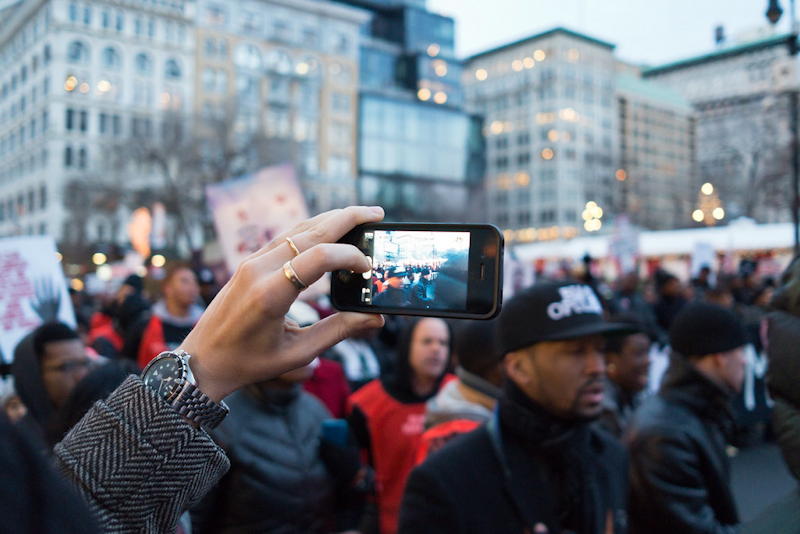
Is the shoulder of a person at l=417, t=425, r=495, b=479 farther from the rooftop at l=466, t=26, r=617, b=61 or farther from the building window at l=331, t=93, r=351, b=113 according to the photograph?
the rooftop at l=466, t=26, r=617, b=61

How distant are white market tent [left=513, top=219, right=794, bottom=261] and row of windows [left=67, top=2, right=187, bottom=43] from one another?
4782cm

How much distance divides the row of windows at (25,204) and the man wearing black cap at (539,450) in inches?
2661

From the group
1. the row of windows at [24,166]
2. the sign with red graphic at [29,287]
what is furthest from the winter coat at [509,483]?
the row of windows at [24,166]

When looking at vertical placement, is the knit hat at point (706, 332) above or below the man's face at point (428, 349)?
above

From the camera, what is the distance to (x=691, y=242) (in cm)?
2683

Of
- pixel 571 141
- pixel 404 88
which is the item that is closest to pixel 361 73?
pixel 404 88

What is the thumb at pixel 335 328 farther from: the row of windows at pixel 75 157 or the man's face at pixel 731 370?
the row of windows at pixel 75 157

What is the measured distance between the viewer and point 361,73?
8131 cm

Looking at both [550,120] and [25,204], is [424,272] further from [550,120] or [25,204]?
[550,120]

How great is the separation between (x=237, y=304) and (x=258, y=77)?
74457 millimetres

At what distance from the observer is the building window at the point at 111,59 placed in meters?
64.8

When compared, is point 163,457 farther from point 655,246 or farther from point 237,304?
point 655,246

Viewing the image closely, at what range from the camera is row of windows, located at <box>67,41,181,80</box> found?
6312 cm

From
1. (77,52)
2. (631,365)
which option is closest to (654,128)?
(77,52)
